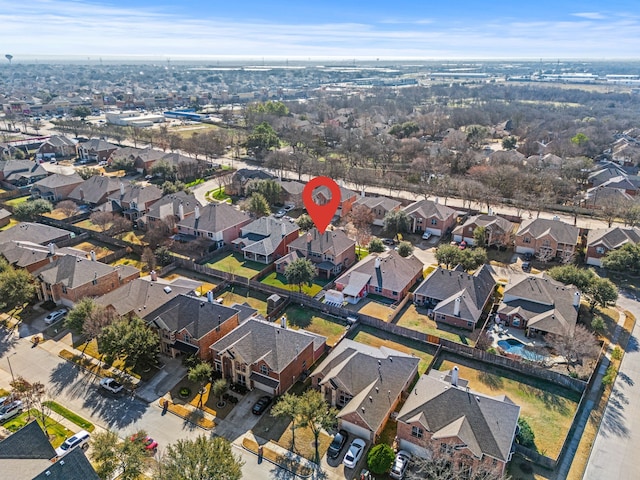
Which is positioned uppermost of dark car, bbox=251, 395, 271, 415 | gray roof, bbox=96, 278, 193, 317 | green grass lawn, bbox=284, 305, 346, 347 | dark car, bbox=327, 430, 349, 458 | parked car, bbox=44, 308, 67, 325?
gray roof, bbox=96, 278, 193, 317

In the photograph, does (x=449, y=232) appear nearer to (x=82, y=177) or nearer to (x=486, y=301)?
(x=486, y=301)

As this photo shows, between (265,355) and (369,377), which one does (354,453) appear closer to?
(369,377)

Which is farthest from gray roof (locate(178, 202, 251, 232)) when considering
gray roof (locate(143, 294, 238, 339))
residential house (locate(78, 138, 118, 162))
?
residential house (locate(78, 138, 118, 162))

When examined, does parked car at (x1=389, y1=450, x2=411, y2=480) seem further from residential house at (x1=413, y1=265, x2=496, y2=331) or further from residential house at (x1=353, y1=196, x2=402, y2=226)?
residential house at (x1=353, y1=196, x2=402, y2=226)

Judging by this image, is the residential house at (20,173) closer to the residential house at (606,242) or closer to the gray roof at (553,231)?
the gray roof at (553,231)

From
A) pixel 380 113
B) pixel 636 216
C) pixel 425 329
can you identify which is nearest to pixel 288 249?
pixel 425 329

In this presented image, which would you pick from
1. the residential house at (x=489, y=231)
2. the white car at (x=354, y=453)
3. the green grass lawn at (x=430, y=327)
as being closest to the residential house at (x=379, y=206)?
the residential house at (x=489, y=231)
